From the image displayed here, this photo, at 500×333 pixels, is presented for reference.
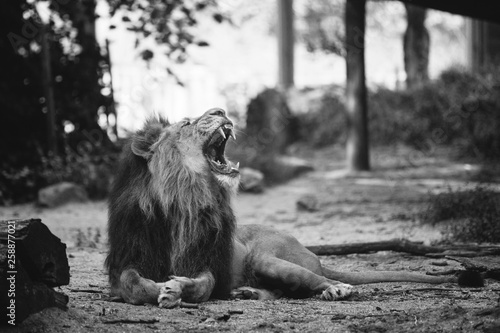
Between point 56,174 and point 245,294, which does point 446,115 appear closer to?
point 56,174

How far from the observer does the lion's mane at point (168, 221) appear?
15.0 ft

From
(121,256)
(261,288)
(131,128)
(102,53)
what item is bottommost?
(261,288)

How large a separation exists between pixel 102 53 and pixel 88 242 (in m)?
5.16

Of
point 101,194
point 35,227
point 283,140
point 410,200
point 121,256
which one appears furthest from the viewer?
point 283,140

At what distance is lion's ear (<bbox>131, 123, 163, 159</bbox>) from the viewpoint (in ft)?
15.6

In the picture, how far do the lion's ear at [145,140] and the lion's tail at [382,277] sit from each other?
57.3 inches

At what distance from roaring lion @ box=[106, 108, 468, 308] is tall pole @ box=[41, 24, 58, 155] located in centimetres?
635

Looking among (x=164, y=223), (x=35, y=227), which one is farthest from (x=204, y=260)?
(x=35, y=227)

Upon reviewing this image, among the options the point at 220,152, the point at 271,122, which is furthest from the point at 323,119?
the point at 220,152

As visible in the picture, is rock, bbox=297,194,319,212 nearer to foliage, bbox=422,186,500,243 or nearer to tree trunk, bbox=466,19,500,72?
foliage, bbox=422,186,500,243

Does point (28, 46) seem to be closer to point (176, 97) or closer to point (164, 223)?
point (164, 223)

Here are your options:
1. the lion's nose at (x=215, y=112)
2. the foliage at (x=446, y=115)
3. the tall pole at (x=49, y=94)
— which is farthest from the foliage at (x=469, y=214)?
the tall pole at (x=49, y=94)

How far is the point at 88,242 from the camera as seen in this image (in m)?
7.41

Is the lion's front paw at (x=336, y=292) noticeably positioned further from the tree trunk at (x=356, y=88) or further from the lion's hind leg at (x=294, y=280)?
the tree trunk at (x=356, y=88)
